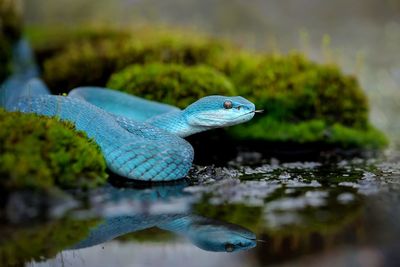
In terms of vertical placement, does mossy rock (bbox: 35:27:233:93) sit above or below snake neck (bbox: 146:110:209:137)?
above

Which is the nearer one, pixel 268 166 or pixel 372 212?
pixel 372 212

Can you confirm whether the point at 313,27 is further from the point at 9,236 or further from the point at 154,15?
the point at 9,236

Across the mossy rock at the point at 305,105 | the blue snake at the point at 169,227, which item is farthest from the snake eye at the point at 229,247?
the mossy rock at the point at 305,105

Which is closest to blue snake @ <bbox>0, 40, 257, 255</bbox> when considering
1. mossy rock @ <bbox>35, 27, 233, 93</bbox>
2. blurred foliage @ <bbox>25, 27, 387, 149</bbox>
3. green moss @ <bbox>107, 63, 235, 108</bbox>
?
green moss @ <bbox>107, 63, 235, 108</bbox>

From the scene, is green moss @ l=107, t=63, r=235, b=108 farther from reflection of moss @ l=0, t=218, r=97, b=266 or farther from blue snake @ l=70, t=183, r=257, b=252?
reflection of moss @ l=0, t=218, r=97, b=266

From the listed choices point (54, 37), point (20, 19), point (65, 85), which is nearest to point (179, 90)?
point (65, 85)

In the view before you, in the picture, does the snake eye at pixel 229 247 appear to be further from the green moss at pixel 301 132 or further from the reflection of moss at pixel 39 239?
the green moss at pixel 301 132
